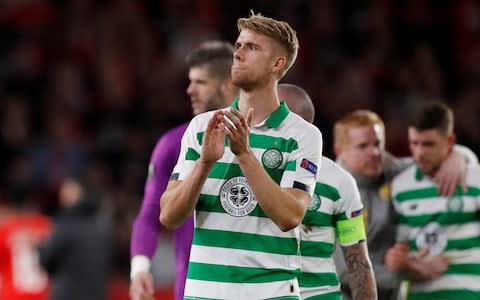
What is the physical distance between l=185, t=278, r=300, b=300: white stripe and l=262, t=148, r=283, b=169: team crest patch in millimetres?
470

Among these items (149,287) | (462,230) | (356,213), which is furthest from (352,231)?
(462,230)

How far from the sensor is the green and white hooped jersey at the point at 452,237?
6.63m

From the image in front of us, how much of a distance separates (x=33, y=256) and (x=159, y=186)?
504 centimetres

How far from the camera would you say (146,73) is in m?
13.1

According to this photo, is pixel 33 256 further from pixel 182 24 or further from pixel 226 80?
pixel 226 80

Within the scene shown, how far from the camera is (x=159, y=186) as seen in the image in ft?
20.6

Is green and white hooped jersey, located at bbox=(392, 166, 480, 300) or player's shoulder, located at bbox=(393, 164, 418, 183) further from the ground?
player's shoulder, located at bbox=(393, 164, 418, 183)

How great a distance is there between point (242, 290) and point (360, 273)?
1.03 m

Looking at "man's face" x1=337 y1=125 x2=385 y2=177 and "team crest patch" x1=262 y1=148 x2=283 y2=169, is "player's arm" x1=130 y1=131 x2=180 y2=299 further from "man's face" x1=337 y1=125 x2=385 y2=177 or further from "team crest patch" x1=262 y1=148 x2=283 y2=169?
"team crest patch" x1=262 y1=148 x2=283 y2=169

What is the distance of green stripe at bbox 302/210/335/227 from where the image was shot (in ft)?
18.1

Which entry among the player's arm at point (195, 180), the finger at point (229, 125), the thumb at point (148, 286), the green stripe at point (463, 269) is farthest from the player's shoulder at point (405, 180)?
the finger at point (229, 125)

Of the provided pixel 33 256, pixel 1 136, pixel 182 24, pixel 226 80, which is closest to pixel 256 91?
pixel 226 80

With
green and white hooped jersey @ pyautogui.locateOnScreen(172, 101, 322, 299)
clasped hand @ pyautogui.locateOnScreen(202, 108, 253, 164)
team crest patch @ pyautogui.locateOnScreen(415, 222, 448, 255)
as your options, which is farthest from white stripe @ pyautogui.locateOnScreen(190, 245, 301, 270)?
team crest patch @ pyautogui.locateOnScreen(415, 222, 448, 255)

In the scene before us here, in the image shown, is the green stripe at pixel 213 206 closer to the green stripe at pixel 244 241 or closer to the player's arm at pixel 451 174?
the green stripe at pixel 244 241
